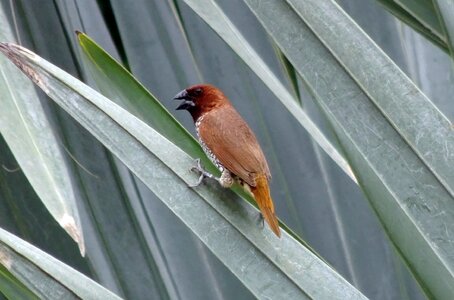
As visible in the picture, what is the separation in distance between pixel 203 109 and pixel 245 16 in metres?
0.33

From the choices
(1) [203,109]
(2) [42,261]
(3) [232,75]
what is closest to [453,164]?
(2) [42,261]

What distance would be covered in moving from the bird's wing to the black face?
0.33ft

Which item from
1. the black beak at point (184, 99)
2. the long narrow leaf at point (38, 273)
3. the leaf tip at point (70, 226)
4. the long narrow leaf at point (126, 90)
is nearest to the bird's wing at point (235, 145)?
the black beak at point (184, 99)

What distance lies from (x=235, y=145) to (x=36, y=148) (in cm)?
89

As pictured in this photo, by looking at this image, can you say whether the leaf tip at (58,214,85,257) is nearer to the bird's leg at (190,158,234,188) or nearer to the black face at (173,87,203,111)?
the bird's leg at (190,158,234,188)

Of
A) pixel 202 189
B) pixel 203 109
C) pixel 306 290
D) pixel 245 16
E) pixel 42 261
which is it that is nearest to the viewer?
pixel 42 261

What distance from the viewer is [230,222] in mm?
1382

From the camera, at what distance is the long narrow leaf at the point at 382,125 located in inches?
52.9

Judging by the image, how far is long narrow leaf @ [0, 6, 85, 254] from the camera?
4.58ft

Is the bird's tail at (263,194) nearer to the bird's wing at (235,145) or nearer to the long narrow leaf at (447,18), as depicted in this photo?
the bird's wing at (235,145)

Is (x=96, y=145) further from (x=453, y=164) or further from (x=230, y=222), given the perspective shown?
(x=453, y=164)

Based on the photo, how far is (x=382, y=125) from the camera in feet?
4.53

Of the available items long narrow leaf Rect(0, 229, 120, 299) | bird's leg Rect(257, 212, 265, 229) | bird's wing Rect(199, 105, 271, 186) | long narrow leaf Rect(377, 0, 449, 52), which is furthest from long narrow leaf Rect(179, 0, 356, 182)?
long narrow leaf Rect(0, 229, 120, 299)

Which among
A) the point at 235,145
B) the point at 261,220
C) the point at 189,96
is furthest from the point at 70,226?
the point at 189,96
